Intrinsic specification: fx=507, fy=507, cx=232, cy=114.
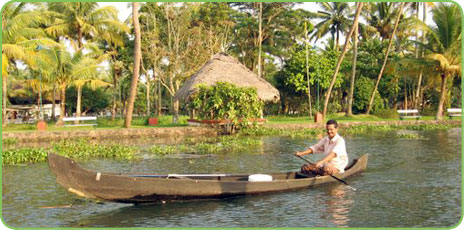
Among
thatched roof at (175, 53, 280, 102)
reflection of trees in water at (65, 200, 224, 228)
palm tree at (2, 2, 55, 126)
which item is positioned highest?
palm tree at (2, 2, 55, 126)

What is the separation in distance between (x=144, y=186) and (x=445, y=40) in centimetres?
2358

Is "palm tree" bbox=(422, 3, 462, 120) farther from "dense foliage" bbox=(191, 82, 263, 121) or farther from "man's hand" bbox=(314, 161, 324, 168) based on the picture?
"man's hand" bbox=(314, 161, 324, 168)

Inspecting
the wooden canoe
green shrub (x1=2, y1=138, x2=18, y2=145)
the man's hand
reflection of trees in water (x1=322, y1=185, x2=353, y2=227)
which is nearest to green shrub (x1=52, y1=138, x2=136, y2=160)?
green shrub (x1=2, y1=138, x2=18, y2=145)

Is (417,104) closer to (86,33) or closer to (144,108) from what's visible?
(86,33)

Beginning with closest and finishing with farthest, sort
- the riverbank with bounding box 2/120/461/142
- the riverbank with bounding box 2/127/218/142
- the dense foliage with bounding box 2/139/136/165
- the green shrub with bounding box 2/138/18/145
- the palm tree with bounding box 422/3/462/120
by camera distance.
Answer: the dense foliage with bounding box 2/139/136/165, the green shrub with bounding box 2/138/18/145, the riverbank with bounding box 2/127/218/142, the riverbank with bounding box 2/120/461/142, the palm tree with bounding box 422/3/462/120

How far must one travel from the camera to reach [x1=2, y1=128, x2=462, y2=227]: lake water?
8.66 m

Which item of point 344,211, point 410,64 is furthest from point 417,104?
point 344,211

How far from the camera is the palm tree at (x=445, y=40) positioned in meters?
27.1

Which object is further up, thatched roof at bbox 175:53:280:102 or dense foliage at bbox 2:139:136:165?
thatched roof at bbox 175:53:280:102

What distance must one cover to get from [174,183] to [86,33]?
26.4 meters

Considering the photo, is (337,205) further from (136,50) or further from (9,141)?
(136,50)

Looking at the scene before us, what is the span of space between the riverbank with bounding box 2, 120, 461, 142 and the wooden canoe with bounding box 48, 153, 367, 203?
13569mm

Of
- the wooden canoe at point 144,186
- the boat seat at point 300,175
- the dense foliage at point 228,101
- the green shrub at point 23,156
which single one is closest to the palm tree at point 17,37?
the dense foliage at point 228,101

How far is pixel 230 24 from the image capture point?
35.8 metres
